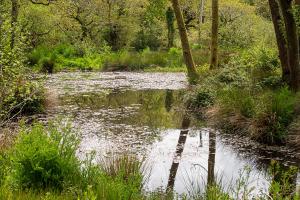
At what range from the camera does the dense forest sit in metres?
6.37

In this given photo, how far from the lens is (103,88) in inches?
841

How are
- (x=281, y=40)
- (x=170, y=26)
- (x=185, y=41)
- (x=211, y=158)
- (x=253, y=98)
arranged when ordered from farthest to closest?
(x=170, y=26) → (x=185, y=41) → (x=281, y=40) → (x=253, y=98) → (x=211, y=158)

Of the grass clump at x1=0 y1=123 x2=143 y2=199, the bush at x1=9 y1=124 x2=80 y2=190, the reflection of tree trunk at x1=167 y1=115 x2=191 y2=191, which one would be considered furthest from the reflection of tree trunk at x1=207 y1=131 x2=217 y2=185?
the bush at x1=9 y1=124 x2=80 y2=190

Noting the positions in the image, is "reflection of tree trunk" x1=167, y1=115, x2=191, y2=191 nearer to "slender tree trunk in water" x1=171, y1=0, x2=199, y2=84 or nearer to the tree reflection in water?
the tree reflection in water

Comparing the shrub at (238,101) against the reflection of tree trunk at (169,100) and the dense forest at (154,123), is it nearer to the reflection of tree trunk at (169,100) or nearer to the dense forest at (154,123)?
the dense forest at (154,123)

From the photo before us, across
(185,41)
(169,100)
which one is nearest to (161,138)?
(169,100)

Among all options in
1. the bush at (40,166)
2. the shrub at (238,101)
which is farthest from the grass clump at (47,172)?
the shrub at (238,101)

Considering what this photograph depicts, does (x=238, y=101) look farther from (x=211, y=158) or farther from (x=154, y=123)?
(x=211, y=158)

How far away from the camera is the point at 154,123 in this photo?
1388 centimetres

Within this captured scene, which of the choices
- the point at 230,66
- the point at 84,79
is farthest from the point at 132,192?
the point at 84,79

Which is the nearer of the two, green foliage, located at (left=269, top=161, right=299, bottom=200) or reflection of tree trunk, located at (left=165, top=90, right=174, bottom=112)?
green foliage, located at (left=269, top=161, right=299, bottom=200)

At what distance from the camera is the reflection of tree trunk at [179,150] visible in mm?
8382

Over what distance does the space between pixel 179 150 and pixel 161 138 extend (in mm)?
1237

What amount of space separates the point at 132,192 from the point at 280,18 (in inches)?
397
